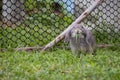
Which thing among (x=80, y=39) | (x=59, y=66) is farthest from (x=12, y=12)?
(x=59, y=66)

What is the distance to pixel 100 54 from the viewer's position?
481 cm

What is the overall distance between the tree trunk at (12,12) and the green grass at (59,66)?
1371mm

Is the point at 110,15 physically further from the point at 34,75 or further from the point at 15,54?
the point at 34,75

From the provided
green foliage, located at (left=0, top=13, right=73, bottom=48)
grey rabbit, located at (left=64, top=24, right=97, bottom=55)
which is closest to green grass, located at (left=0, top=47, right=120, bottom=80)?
grey rabbit, located at (left=64, top=24, right=97, bottom=55)

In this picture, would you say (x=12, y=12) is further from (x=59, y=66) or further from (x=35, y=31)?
(x=59, y=66)

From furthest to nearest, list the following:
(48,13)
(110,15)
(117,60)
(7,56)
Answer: (48,13)
(110,15)
(7,56)
(117,60)

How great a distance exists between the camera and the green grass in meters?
3.83

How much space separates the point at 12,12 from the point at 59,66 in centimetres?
264

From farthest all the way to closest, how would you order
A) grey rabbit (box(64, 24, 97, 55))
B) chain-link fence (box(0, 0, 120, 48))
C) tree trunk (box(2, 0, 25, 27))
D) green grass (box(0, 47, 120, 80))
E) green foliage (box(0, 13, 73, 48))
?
tree trunk (box(2, 0, 25, 27)) < chain-link fence (box(0, 0, 120, 48)) < green foliage (box(0, 13, 73, 48)) < grey rabbit (box(64, 24, 97, 55)) < green grass (box(0, 47, 120, 80))

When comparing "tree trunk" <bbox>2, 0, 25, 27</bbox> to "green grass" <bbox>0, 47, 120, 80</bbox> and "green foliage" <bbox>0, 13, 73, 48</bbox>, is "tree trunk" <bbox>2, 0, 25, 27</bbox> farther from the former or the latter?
"green grass" <bbox>0, 47, 120, 80</bbox>

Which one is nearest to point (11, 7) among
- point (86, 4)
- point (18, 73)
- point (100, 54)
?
point (86, 4)

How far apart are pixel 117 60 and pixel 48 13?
262 centimetres

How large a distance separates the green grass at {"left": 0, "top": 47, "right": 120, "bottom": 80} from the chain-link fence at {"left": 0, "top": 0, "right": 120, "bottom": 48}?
66 cm

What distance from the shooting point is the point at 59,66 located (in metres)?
4.23
